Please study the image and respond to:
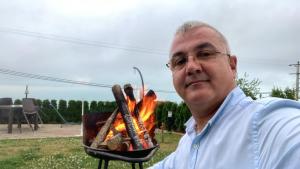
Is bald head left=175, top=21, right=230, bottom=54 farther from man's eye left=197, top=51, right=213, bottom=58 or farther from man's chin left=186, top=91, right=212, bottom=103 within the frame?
man's chin left=186, top=91, right=212, bottom=103

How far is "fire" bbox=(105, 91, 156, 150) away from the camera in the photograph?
4.00 m

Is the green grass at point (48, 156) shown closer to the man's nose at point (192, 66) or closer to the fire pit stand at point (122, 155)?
the fire pit stand at point (122, 155)

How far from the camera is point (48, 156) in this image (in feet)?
29.7

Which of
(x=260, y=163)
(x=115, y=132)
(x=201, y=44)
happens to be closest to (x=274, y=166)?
(x=260, y=163)

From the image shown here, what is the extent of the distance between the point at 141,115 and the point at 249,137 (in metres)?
2.73

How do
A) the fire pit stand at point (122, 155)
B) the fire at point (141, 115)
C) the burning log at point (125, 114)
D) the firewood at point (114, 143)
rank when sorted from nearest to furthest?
the fire pit stand at point (122, 155) → the firewood at point (114, 143) → the burning log at point (125, 114) → the fire at point (141, 115)

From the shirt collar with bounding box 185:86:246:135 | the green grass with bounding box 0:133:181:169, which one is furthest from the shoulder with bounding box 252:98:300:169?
the green grass with bounding box 0:133:181:169

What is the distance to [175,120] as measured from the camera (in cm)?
1747

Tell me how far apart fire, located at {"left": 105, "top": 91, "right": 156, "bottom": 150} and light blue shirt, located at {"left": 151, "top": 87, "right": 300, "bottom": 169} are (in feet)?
7.30

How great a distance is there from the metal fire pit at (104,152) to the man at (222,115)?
5.46ft

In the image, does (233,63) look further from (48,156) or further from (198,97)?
(48,156)

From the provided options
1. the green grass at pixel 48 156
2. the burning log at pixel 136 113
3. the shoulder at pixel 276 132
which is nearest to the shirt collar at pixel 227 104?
the shoulder at pixel 276 132

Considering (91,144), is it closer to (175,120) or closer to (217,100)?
(217,100)

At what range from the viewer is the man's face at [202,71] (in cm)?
167
